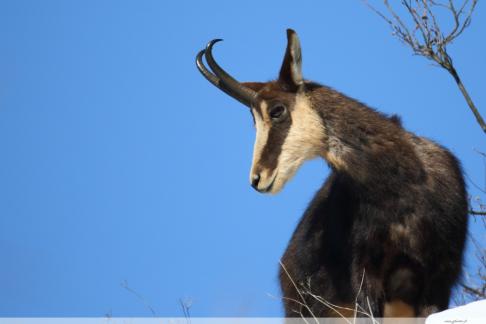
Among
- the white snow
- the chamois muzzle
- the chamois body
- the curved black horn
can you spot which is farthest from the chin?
the white snow

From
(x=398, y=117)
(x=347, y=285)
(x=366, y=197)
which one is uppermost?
(x=398, y=117)

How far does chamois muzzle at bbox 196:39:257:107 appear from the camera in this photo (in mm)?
9625

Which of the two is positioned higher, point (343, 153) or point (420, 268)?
point (343, 153)

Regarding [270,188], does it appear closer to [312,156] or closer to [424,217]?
[312,156]

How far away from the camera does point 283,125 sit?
934 centimetres

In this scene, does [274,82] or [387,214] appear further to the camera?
[274,82]

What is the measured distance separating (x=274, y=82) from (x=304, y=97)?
1.08 feet

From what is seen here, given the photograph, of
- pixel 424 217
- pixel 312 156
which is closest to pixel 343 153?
pixel 312 156

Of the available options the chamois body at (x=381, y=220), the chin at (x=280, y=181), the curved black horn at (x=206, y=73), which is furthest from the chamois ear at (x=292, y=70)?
the chin at (x=280, y=181)

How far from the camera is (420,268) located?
8812 millimetres

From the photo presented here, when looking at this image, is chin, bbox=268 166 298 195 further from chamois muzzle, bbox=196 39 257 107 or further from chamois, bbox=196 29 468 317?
chamois muzzle, bbox=196 39 257 107

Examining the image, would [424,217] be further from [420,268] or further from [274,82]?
[274,82]

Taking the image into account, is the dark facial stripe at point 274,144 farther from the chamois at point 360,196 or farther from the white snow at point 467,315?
the white snow at point 467,315

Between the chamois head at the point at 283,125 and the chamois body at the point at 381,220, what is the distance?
0.36 ft
